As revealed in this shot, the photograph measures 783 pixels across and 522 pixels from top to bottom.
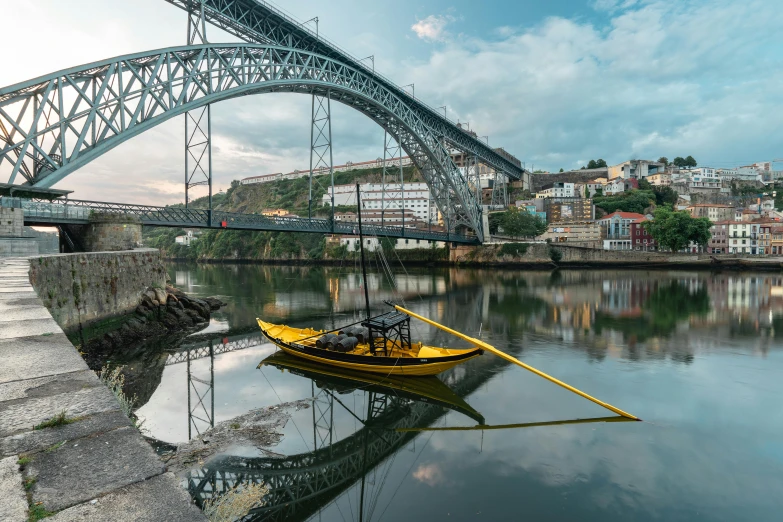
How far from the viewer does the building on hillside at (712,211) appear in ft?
230

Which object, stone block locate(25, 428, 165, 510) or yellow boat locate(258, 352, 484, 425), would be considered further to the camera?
yellow boat locate(258, 352, 484, 425)

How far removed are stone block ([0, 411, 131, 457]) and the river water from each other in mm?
4869

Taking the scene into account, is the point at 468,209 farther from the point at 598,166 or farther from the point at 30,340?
the point at 598,166

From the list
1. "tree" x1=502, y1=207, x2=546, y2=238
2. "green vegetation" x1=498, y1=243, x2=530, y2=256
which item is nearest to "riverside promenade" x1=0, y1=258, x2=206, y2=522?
"green vegetation" x1=498, y1=243, x2=530, y2=256

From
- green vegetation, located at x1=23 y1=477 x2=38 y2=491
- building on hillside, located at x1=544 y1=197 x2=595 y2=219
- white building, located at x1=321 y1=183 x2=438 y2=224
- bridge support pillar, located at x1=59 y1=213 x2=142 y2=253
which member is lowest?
green vegetation, located at x1=23 y1=477 x2=38 y2=491

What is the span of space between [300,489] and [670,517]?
588cm

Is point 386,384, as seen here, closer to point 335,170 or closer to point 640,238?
point 640,238

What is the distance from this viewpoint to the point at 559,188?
92312 mm

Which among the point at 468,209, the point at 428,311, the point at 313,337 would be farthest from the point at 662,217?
the point at 313,337

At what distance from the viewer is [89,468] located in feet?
6.67

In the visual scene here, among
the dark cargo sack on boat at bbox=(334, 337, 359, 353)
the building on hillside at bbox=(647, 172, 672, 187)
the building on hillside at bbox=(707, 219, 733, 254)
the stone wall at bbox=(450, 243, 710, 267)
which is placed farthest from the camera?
the building on hillside at bbox=(647, 172, 672, 187)

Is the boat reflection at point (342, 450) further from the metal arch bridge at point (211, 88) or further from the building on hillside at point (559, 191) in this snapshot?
the building on hillside at point (559, 191)

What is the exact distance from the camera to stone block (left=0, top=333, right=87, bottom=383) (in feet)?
10.1

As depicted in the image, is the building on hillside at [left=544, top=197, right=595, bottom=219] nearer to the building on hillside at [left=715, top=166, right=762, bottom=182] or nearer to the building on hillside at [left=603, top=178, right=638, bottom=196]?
the building on hillside at [left=603, top=178, right=638, bottom=196]
